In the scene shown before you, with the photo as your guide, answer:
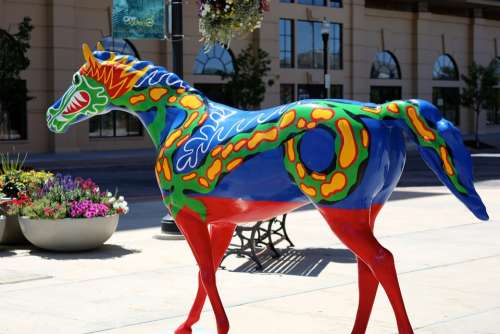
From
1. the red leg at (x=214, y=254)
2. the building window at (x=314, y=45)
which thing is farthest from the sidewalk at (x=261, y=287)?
the building window at (x=314, y=45)

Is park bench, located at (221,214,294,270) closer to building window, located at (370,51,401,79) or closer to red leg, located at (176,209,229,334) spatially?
red leg, located at (176,209,229,334)

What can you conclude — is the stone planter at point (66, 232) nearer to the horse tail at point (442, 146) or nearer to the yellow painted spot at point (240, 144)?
the yellow painted spot at point (240, 144)

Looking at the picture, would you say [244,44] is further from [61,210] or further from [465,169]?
[465,169]

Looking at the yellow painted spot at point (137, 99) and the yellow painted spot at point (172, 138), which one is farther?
the yellow painted spot at point (137, 99)

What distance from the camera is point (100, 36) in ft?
123

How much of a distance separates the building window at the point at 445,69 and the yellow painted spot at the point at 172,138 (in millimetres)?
48169

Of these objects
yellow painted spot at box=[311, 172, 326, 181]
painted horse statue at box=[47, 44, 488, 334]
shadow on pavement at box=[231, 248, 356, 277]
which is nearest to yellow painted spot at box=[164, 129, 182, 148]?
painted horse statue at box=[47, 44, 488, 334]

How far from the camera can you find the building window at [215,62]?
40375 millimetres

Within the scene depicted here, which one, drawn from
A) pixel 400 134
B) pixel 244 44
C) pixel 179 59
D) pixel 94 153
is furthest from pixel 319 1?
pixel 400 134

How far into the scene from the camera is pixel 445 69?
54344 millimetres

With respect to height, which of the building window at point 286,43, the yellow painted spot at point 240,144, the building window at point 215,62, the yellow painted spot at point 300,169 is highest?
the building window at point 286,43

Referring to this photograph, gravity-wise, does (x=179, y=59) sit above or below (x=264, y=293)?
above

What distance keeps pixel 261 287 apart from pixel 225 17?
2.89 meters

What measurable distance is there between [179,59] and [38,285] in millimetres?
5420
